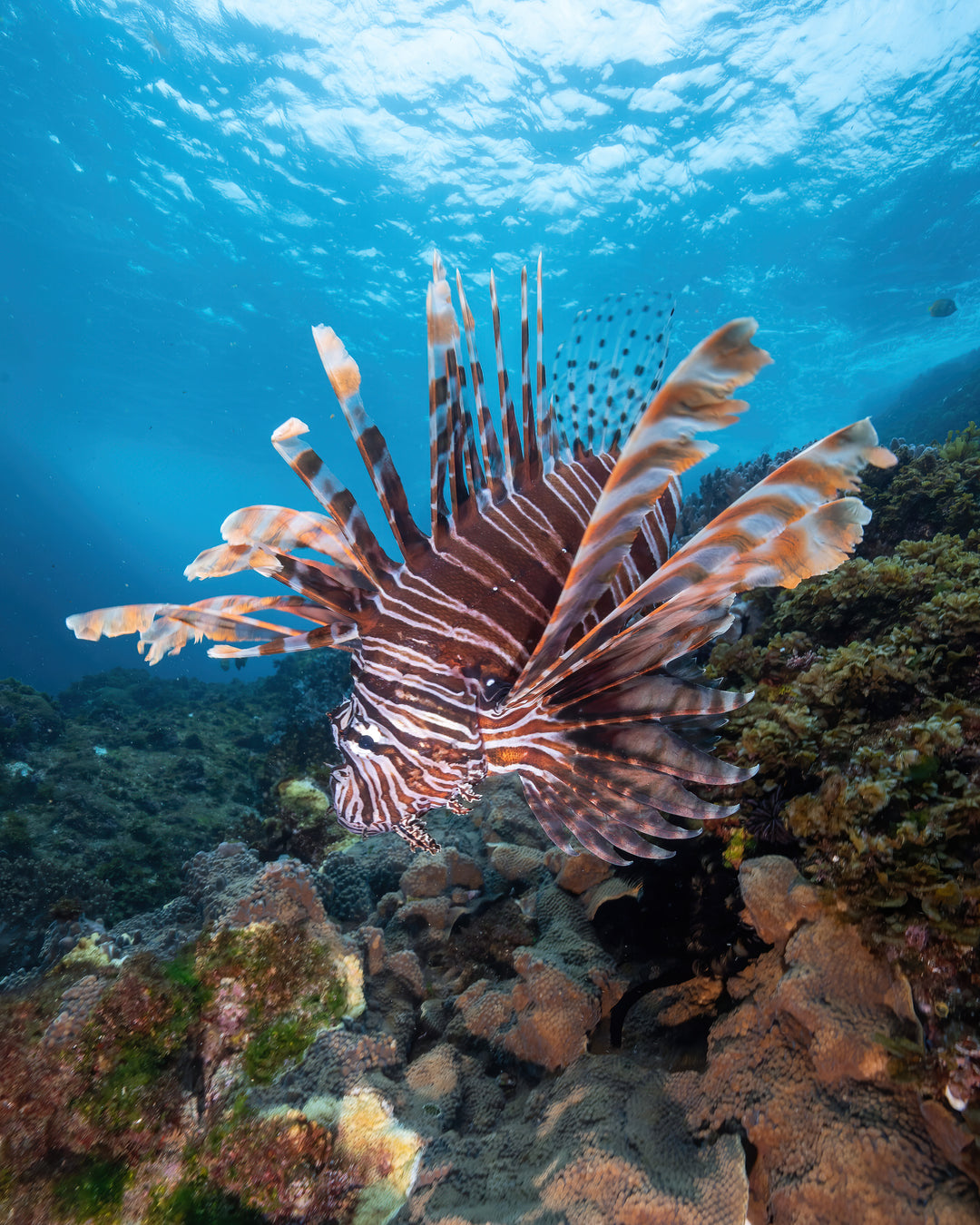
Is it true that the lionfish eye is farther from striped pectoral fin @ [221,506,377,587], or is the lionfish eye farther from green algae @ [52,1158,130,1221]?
green algae @ [52,1158,130,1221]

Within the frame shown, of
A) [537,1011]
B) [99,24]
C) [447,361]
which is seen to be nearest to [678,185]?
[99,24]

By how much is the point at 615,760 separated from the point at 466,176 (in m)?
28.0

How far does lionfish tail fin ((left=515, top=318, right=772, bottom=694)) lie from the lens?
115 cm

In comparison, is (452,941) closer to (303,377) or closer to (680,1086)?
(680,1086)

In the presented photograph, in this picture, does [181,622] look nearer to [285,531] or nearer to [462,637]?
[285,531]

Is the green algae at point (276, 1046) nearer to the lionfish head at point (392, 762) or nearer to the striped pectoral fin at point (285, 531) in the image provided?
the lionfish head at point (392, 762)

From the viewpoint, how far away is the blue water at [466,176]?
59.5 ft

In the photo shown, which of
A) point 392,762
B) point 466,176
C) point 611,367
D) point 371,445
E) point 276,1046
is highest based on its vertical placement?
point 466,176

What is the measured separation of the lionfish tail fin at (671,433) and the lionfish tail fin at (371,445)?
38.1 inches

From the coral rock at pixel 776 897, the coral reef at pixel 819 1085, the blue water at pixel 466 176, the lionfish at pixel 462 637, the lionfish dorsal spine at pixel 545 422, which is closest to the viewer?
the coral reef at pixel 819 1085

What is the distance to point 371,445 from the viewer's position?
2227 millimetres

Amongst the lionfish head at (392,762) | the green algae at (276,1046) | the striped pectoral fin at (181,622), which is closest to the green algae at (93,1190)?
the green algae at (276,1046)

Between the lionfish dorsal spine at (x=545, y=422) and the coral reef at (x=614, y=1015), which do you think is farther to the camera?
the lionfish dorsal spine at (x=545, y=422)

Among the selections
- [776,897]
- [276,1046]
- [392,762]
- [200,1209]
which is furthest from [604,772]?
[200,1209]
